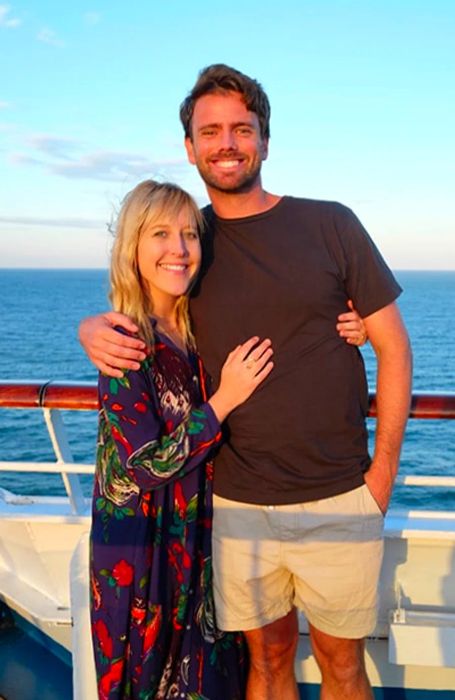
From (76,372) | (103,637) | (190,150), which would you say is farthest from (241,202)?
(76,372)

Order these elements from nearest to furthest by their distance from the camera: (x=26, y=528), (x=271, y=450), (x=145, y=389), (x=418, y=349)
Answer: (x=145, y=389) < (x=271, y=450) < (x=26, y=528) < (x=418, y=349)

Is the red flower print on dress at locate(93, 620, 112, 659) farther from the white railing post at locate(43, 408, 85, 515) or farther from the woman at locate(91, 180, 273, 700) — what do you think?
the white railing post at locate(43, 408, 85, 515)

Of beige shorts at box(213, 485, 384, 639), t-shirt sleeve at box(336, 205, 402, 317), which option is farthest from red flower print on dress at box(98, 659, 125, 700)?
t-shirt sleeve at box(336, 205, 402, 317)

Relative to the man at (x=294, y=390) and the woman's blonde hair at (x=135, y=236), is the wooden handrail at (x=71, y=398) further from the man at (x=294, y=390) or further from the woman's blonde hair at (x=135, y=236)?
the woman's blonde hair at (x=135, y=236)

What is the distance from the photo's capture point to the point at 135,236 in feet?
6.05

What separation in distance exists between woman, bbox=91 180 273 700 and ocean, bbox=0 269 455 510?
0.18 metres

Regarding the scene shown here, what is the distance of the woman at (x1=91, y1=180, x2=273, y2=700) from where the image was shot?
1762 mm

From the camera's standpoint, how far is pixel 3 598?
2834 millimetres

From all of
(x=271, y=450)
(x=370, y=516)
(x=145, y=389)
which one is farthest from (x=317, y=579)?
(x=145, y=389)

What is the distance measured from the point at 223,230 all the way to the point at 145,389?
1.85ft

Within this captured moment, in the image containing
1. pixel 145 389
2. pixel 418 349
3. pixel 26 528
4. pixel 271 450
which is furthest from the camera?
pixel 418 349

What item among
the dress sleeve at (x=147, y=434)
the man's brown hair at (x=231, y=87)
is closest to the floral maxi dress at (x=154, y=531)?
the dress sleeve at (x=147, y=434)

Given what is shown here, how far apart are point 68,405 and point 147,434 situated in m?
0.56

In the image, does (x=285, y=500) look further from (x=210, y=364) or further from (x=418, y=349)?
(x=418, y=349)
